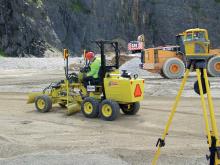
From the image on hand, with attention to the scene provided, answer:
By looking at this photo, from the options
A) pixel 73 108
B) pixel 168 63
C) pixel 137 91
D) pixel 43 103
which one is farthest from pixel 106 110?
pixel 168 63

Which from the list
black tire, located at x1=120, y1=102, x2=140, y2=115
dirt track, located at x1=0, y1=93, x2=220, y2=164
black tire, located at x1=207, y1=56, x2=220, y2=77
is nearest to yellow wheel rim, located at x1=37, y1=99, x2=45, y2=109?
dirt track, located at x1=0, y1=93, x2=220, y2=164

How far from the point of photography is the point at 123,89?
36.9 ft

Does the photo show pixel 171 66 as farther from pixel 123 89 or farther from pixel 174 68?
pixel 123 89

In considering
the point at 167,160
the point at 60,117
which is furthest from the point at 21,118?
the point at 167,160

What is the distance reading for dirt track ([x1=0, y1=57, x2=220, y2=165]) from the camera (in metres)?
7.42

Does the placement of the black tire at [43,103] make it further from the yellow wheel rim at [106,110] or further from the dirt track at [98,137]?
the yellow wheel rim at [106,110]

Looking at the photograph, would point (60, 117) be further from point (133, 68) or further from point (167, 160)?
point (133, 68)

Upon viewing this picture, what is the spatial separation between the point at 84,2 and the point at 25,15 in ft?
46.2

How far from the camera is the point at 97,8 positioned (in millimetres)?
66875

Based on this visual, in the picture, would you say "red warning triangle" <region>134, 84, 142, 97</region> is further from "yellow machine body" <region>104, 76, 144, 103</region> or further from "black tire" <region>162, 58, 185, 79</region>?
Result: "black tire" <region>162, 58, 185, 79</region>

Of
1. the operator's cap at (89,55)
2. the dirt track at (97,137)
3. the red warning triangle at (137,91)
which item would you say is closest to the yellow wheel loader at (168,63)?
the dirt track at (97,137)

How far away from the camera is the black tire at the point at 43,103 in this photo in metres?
12.8

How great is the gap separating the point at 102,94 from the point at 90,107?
1.79 ft

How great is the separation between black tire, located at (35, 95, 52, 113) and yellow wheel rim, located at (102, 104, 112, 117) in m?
2.16
